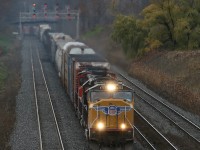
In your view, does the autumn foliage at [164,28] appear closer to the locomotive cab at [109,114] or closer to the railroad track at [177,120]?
the railroad track at [177,120]

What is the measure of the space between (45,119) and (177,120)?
796 centimetres

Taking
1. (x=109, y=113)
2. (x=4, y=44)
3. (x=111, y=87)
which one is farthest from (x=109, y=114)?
(x=4, y=44)

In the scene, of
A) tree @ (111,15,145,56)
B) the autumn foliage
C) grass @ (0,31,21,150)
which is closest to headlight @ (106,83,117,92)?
grass @ (0,31,21,150)

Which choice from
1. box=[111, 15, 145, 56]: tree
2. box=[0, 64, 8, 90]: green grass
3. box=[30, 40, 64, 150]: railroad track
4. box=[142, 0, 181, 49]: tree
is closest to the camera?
box=[30, 40, 64, 150]: railroad track

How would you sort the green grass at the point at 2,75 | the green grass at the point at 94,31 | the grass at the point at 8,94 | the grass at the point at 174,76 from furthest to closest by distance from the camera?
the green grass at the point at 94,31, the green grass at the point at 2,75, the grass at the point at 174,76, the grass at the point at 8,94

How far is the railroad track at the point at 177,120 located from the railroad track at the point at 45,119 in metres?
5.99

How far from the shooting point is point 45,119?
24.7 m

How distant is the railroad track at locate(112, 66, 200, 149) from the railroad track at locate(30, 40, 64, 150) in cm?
599

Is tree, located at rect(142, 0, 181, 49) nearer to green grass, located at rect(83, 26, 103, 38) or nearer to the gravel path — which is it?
the gravel path

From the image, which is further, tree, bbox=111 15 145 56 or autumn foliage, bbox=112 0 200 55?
tree, bbox=111 15 145 56

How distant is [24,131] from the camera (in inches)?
877

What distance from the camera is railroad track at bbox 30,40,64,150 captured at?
796 inches

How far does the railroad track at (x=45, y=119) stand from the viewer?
66.3 feet

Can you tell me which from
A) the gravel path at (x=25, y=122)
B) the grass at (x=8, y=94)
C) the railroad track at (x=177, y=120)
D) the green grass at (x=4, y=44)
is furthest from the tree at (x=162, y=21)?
the green grass at (x=4, y=44)
